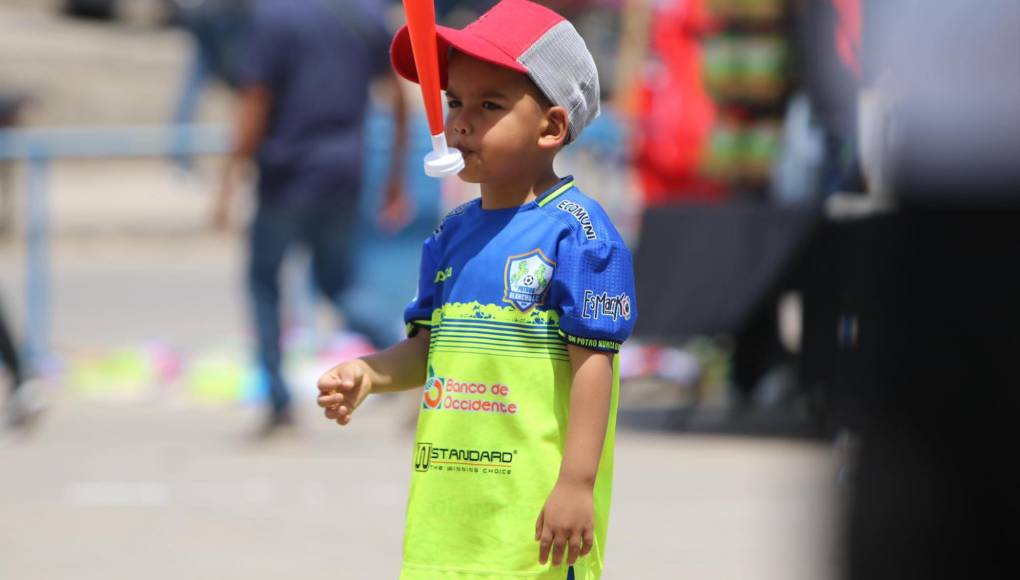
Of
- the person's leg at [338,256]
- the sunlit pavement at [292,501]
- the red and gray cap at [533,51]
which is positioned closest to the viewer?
the red and gray cap at [533,51]

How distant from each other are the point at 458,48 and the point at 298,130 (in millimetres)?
5026

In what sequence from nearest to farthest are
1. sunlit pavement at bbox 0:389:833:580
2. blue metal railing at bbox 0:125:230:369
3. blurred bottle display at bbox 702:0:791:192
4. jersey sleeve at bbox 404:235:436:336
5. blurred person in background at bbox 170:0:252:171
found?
1. jersey sleeve at bbox 404:235:436:336
2. sunlit pavement at bbox 0:389:833:580
3. blurred bottle display at bbox 702:0:791:192
4. blue metal railing at bbox 0:125:230:369
5. blurred person in background at bbox 170:0:252:171

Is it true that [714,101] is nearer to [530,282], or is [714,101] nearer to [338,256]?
[338,256]

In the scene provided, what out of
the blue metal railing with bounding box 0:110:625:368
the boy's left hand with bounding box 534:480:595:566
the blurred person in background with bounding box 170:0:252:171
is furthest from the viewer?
the blurred person in background with bounding box 170:0:252:171

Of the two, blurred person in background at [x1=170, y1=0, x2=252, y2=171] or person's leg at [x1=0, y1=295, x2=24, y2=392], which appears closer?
person's leg at [x1=0, y1=295, x2=24, y2=392]

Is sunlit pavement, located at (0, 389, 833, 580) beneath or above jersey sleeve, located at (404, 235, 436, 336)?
beneath

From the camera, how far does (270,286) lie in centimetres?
804

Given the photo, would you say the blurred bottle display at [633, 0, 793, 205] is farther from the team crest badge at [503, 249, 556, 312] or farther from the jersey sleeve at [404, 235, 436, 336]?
the team crest badge at [503, 249, 556, 312]

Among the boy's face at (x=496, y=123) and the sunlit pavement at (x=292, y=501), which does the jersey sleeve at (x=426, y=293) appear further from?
the sunlit pavement at (x=292, y=501)

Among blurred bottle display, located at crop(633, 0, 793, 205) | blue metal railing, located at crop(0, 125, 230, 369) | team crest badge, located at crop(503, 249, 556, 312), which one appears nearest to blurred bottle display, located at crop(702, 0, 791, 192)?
blurred bottle display, located at crop(633, 0, 793, 205)

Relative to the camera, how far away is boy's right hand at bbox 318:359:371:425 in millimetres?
3029

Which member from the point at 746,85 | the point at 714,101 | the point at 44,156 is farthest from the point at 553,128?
the point at 44,156

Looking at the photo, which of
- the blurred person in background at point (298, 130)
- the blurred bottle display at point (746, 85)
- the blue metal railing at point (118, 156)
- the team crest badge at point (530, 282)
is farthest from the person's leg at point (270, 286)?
the team crest badge at point (530, 282)

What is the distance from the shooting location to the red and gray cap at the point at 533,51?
2951mm
